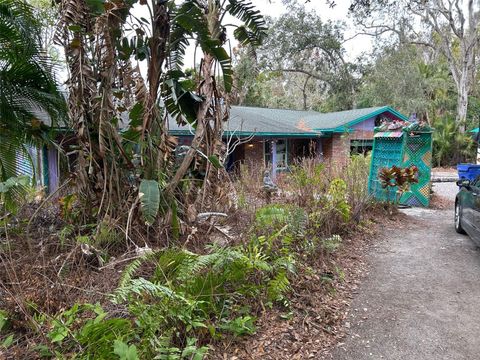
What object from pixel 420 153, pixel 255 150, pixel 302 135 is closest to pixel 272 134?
pixel 255 150

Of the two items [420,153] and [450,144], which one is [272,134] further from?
[450,144]

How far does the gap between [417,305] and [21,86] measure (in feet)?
19.6

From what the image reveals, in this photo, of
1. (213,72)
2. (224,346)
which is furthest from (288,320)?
(213,72)

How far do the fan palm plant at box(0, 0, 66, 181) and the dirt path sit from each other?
16.1 ft

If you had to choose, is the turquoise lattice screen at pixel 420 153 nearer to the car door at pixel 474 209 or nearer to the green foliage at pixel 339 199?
the green foliage at pixel 339 199

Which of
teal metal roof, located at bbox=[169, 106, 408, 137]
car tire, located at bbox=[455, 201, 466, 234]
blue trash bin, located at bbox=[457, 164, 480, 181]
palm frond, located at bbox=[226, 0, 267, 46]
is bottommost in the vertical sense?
car tire, located at bbox=[455, 201, 466, 234]

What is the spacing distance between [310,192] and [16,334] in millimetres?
5690

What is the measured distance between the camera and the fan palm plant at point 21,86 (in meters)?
4.41

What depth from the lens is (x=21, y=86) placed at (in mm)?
4660

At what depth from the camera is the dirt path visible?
10.9 feet

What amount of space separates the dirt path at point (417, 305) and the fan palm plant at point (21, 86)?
16.1ft

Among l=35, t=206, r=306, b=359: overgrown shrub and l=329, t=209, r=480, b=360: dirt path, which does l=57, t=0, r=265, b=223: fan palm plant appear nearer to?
l=35, t=206, r=306, b=359: overgrown shrub

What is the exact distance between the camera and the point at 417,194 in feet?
33.6

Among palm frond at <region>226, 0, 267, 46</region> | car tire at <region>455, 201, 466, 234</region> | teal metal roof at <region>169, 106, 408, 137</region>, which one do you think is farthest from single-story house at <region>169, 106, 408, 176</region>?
palm frond at <region>226, 0, 267, 46</region>
